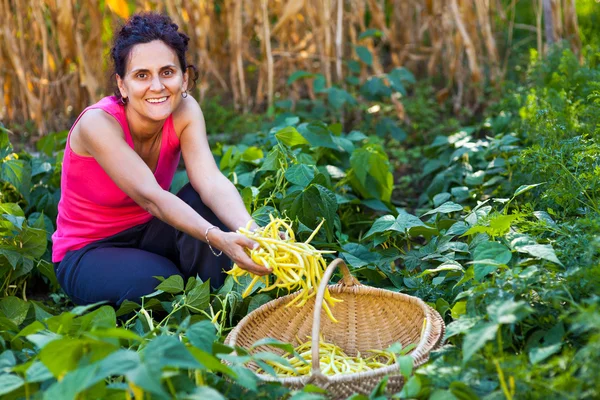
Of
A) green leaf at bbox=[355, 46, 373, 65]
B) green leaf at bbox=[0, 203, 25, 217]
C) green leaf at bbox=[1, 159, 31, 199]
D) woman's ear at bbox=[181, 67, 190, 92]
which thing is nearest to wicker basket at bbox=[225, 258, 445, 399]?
woman's ear at bbox=[181, 67, 190, 92]

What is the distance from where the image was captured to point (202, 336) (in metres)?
1.73

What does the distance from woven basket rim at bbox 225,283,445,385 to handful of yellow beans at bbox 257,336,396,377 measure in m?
0.10

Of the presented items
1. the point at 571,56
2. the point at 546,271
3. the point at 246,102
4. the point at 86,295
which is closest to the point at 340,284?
the point at 546,271

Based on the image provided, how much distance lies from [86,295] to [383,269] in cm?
101

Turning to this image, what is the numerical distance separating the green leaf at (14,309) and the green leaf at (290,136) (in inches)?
47.6

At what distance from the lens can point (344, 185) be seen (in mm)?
3371

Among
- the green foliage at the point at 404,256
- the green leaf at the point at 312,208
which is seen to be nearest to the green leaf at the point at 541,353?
the green foliage at the point at 404,256

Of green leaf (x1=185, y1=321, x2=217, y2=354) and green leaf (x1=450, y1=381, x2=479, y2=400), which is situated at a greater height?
green leaf (x1=185, y1=321, x2=217, y2=354)

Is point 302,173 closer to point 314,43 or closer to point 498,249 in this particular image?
point 498,249

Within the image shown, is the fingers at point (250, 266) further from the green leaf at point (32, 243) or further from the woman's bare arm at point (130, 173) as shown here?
the green leaf at point (32, 243)

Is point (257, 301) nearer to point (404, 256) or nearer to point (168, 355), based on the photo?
point (404, 256)

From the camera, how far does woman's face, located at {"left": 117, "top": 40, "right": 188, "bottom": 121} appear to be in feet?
8.08

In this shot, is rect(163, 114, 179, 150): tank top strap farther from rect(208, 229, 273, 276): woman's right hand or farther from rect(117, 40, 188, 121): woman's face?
rect(208, 229, 273, 276): woman's right hand

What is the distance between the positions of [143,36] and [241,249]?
820 mm
